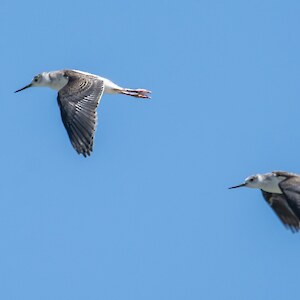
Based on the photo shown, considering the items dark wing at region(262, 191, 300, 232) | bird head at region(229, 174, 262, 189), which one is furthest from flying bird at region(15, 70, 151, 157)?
dark wing at region(262, 191, 300, 232)

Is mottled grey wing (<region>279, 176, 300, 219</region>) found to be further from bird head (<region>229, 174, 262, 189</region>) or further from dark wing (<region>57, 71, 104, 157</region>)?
dark wing (<region>57, 71, 104, 157</region>)

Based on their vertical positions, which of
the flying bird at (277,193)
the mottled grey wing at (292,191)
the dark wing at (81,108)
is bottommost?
the mottled grey wing at (292,191)

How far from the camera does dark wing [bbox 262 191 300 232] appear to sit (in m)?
27.3

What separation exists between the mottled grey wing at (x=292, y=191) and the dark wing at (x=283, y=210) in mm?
1332

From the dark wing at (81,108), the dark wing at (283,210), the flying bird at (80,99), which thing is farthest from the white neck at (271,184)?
the dark wing at (81,108)

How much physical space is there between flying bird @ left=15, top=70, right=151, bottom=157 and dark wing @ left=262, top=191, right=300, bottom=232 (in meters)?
3.13

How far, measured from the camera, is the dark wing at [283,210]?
2733 cm

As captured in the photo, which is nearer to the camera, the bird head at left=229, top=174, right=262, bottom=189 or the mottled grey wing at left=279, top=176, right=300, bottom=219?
the mottled grey wing at left=279, top=176, right=300, bottom=219

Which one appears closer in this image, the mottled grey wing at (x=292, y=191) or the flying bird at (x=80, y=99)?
the mottled grey wing at (x=292, y=191)

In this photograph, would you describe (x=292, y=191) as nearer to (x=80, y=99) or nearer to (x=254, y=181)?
(x=254, y=181)

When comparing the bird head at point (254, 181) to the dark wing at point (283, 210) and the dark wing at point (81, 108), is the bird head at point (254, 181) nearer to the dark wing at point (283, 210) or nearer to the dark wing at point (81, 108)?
the dark wing at point (283, 210)

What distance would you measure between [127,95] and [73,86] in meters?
1.54

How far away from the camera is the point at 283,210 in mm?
27469

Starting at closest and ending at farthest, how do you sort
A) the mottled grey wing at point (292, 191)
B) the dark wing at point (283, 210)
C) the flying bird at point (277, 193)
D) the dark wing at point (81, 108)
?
the mottled grey wing at point (292, 191) < the dark wing at point (81, 108) < the flying bird at point (277, 193) < the dark wing at point (283, 210)
